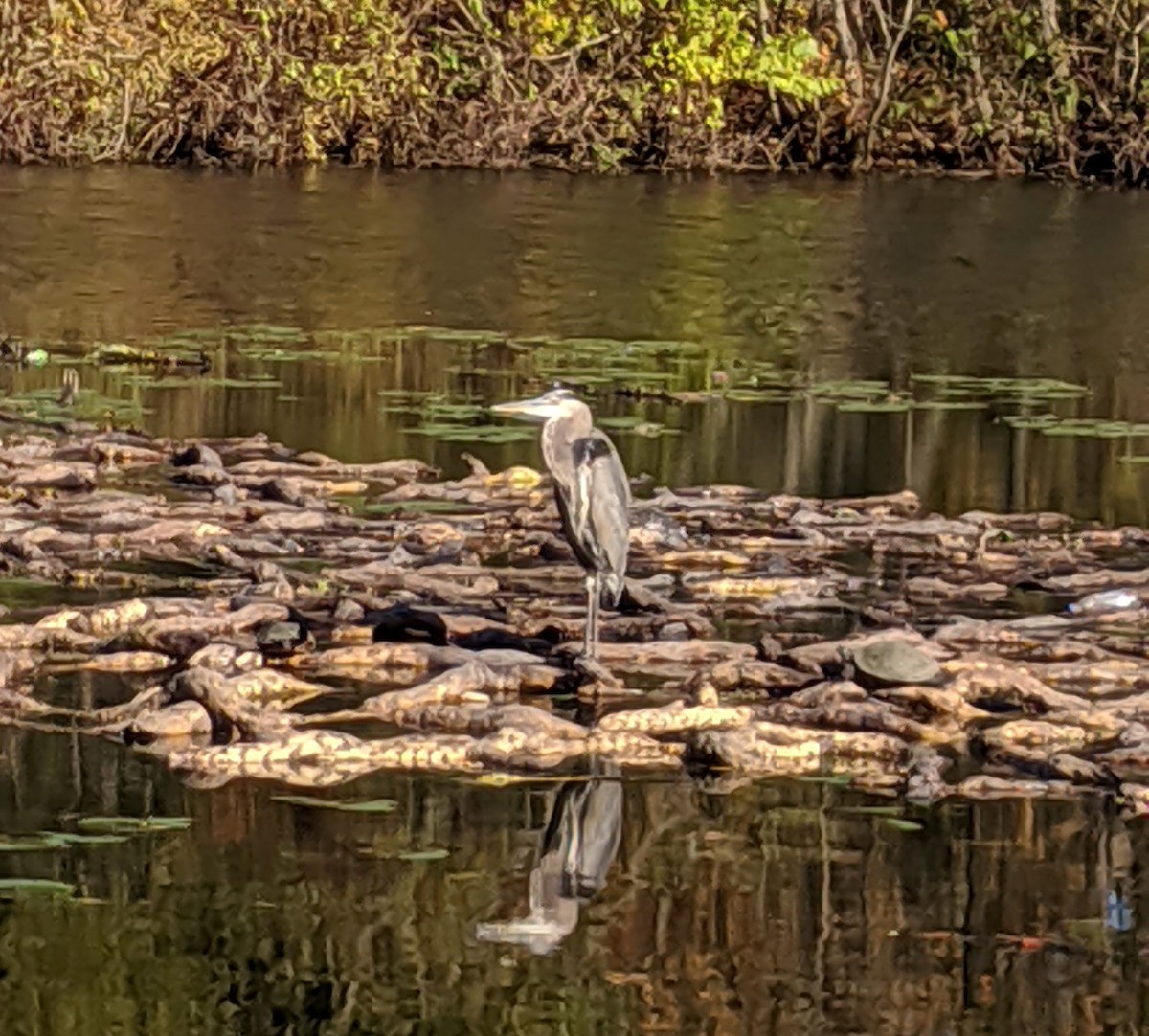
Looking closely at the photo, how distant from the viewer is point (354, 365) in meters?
16.9

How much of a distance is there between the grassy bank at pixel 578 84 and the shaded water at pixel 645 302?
2051 mm

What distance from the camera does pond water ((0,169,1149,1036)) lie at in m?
6.30

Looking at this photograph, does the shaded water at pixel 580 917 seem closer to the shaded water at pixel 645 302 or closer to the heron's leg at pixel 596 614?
the heron's leg at pixel 596 614

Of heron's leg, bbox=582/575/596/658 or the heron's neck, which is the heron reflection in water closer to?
heron's leg, bbox=582/575/596/658

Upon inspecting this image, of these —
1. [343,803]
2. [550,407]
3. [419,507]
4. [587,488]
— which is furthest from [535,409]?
[419,507]

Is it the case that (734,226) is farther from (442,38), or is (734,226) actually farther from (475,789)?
(475,789)

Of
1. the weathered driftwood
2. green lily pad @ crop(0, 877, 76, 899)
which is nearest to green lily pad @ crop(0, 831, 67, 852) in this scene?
green lily pad @ crop(0, 877, 76, 899)

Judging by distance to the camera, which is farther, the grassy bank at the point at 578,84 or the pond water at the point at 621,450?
the grassy bank at the point at 578,84

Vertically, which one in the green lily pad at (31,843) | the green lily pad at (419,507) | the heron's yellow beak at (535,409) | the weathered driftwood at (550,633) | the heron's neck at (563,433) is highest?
the heron's yellow beak at (535,409)

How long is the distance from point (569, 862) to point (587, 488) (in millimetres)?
1725

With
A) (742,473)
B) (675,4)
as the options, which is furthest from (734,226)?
(742,473)

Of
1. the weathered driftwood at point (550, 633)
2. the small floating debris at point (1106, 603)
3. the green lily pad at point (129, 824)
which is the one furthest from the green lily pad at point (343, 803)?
the small floating debris at point (1106, 603)

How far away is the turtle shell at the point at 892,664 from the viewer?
8.62m

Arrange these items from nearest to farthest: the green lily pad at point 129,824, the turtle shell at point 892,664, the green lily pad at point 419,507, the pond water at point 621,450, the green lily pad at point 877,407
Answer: the pond water at point 621,450 → the green lily pad at point 129,824 → the turtle shell at point 892,664 → the green lily pad at point 419,507 → the green lily pad at point 877,407
